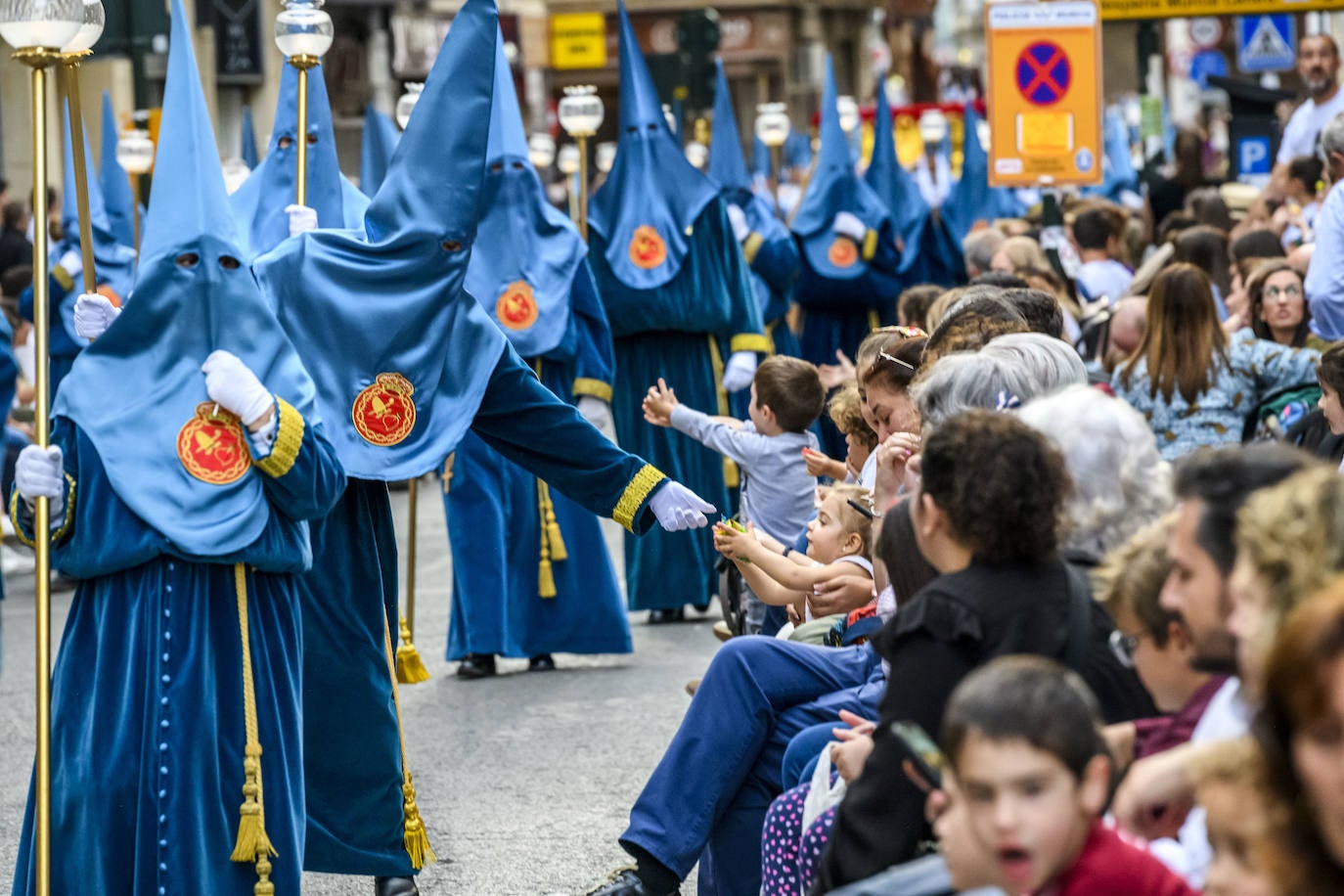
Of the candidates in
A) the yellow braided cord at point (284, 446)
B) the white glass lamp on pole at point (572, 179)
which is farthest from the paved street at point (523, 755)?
the white glass lamp on pole at point (572, 179)

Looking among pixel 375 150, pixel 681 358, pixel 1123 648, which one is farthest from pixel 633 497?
pixel 375 150

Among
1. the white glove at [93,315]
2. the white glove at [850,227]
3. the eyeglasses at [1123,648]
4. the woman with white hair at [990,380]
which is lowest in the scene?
the eyeglasses at [1123,648]

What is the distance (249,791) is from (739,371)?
18.1ft

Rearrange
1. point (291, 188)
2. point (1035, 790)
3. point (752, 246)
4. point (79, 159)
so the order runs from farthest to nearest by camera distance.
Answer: point (752, 246) < point (291, 188) < point (79, 159) < point (1035, 790)

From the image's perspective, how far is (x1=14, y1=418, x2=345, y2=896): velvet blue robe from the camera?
439 cm

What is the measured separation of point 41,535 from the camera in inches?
166

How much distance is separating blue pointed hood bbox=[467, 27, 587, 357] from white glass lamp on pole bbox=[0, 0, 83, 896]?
4118 mm

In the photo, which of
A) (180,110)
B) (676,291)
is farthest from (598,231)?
(180,110)

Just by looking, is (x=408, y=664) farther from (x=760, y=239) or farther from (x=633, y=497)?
(x=760, y=239)

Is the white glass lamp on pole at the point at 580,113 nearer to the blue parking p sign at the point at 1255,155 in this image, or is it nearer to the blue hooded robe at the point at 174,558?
the blue hooded robe at the point at 174,558

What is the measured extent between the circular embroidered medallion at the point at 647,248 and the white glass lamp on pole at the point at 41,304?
5.24 meters

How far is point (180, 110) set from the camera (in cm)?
460

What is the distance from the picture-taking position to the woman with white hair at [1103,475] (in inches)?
146

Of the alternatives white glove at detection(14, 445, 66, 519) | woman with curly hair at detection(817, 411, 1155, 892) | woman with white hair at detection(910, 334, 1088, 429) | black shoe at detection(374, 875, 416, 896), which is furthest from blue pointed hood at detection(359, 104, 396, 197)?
woman with curly hair at detection(817, 411, 1155, 892)
